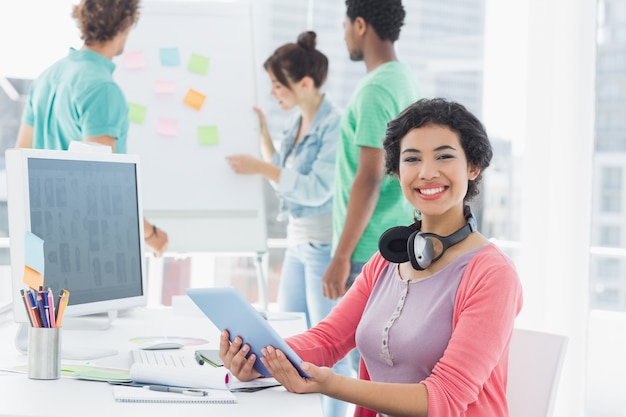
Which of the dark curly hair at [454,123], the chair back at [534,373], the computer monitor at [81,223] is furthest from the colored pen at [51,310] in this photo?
the chair back at [534,373]

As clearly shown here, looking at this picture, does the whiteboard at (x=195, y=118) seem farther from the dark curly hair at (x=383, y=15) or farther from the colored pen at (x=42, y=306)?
the colored pen at (x=42, y=306)

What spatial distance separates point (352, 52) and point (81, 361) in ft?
4.94

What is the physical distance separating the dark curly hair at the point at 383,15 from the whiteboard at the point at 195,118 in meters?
0.69

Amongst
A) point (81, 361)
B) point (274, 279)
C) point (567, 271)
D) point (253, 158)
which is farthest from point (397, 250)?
point (274, 279)

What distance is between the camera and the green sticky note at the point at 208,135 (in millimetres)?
3150

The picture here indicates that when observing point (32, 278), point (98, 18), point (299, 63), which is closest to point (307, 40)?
point (299, 63)

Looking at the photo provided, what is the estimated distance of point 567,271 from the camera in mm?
3289

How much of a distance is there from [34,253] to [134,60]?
1.92 meters

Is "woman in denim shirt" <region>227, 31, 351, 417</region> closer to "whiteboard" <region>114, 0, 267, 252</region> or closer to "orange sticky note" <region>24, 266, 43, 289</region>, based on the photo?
"whiteboard" <region>114, 0, 267, 252</region>

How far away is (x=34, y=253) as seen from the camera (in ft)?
4.49

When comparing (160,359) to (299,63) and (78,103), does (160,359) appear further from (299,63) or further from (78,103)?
(299,63)

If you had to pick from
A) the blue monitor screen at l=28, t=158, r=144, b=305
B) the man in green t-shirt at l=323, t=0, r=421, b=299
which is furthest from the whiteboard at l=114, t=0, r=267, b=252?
the blue monitor screen at l=28, t=158, r=144, b=305

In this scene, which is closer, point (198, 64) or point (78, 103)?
point (78, 103)

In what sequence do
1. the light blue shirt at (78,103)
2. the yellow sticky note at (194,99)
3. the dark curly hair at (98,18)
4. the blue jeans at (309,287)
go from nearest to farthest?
the light blue shirt at (78,103) → the dark curly hair at (98,18) → the blue jeans at (309,287) → the yellow sticky note at (194,99)
